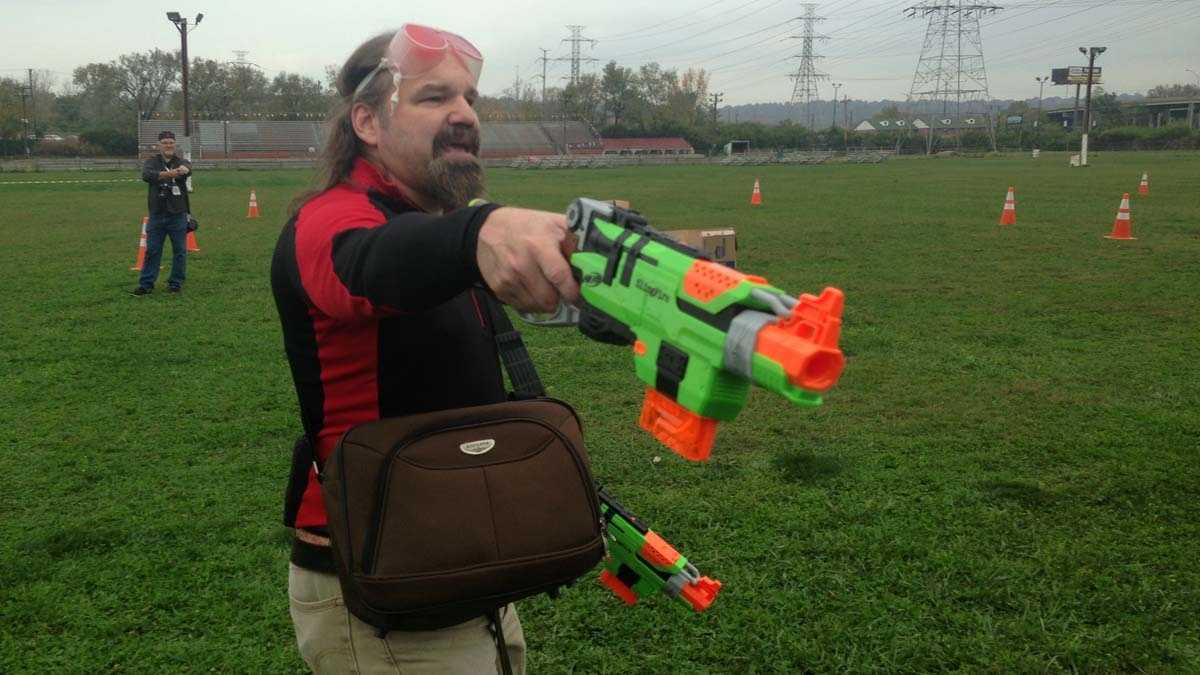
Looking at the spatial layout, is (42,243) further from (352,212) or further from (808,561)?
(352,212)

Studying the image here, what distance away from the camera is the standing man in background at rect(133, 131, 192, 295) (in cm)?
1217

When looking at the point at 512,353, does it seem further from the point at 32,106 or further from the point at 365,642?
the point at 32,106

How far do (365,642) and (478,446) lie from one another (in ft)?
1.97

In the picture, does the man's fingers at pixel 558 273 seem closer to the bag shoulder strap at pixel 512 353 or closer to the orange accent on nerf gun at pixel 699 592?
the bag shoulder strap at pixel 512 353

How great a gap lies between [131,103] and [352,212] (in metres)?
100

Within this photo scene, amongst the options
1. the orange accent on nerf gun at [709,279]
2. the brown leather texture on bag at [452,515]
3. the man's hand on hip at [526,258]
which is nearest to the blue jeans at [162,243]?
the brown leather texture on bag at [452,515]

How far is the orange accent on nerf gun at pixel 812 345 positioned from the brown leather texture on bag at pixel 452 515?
31.7 inches

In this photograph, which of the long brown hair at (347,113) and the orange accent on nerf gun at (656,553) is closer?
the long brown hair at (347,113)

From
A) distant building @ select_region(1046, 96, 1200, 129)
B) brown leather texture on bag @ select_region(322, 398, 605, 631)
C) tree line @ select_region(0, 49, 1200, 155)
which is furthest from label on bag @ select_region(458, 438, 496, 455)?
distant building @ select_region(1046, 96, 1200, 129)

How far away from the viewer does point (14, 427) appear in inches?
278


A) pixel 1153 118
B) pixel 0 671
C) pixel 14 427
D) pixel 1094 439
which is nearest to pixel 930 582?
pixel 1094 439

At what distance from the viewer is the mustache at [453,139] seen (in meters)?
2.14

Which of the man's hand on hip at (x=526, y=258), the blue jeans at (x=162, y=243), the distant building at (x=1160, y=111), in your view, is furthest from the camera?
the distant building at (x=1160, y=111)

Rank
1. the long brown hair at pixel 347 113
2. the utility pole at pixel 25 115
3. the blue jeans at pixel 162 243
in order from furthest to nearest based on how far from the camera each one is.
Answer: the utility pole at pixel 25 115 → the blue jeans at pixel 162 243 → the long brown hair at pixel 347 113
